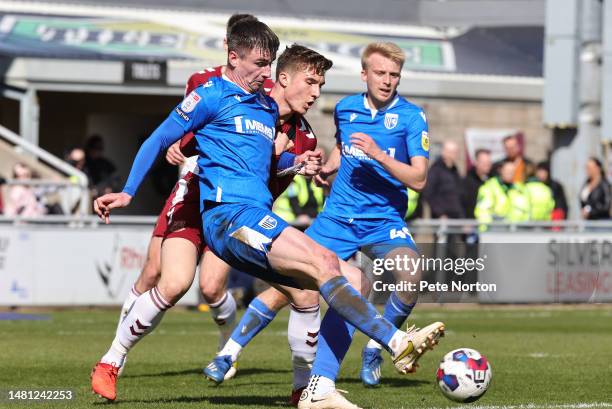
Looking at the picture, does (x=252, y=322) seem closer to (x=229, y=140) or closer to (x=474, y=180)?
(x=229, y=140)

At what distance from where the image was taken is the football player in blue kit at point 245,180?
25.1ft

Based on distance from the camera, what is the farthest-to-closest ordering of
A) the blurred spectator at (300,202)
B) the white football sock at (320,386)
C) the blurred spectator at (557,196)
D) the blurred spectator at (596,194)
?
1. the blurred spectator at (557,196)
2. the blurred spectator at (596,194)
3. the blurred spectator at (300,202)
4. the white football sock at (320,386)

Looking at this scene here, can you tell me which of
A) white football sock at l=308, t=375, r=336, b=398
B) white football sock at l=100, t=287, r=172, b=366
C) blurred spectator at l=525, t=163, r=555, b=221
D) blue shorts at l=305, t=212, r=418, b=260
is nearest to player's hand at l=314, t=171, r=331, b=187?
blue shorts at l=305, t=212, r=418, b=260

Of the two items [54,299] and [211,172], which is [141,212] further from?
[211,172]

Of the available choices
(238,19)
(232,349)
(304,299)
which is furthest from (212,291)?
(238,19)

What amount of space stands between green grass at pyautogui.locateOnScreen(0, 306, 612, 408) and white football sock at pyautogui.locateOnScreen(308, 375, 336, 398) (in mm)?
528

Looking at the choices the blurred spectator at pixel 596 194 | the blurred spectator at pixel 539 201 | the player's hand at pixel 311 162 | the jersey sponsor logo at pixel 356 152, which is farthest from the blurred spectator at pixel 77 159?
the player's hand at pixel 311 162

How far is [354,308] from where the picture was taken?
7602 mm

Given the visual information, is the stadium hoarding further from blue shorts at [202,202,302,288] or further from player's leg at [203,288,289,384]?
blue shorts at [202,202,302,288]

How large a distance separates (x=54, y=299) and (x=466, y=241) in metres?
5.56

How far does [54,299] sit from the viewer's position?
18828 millimetres

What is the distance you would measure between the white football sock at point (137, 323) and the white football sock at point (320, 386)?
133 cm

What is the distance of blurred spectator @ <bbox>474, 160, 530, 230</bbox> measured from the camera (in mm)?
20422

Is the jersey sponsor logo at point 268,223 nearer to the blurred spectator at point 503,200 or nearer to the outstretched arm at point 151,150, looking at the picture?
the outstretched arm at point 151,150
